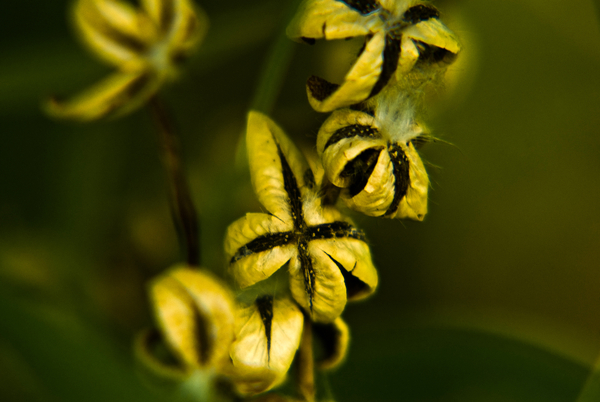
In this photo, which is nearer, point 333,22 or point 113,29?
point 333,22

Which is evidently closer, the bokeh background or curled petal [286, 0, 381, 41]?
curled petal [286, 0, 381, 41]

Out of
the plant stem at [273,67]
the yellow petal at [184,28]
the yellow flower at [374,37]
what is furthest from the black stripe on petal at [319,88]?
the yellow petal at [184,28]

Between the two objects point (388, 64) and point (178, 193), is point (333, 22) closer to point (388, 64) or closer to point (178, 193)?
point (388, 64)

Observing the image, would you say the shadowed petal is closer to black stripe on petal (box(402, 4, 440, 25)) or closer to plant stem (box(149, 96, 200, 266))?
plant stem (box(149, 96, 200, 266))

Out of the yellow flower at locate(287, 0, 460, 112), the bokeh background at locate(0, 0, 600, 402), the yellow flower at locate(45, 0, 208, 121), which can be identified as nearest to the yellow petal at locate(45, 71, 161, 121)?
the yellow flower at locate(45, 0, 208, 121)

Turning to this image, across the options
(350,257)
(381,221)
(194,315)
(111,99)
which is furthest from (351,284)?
(381,221)
